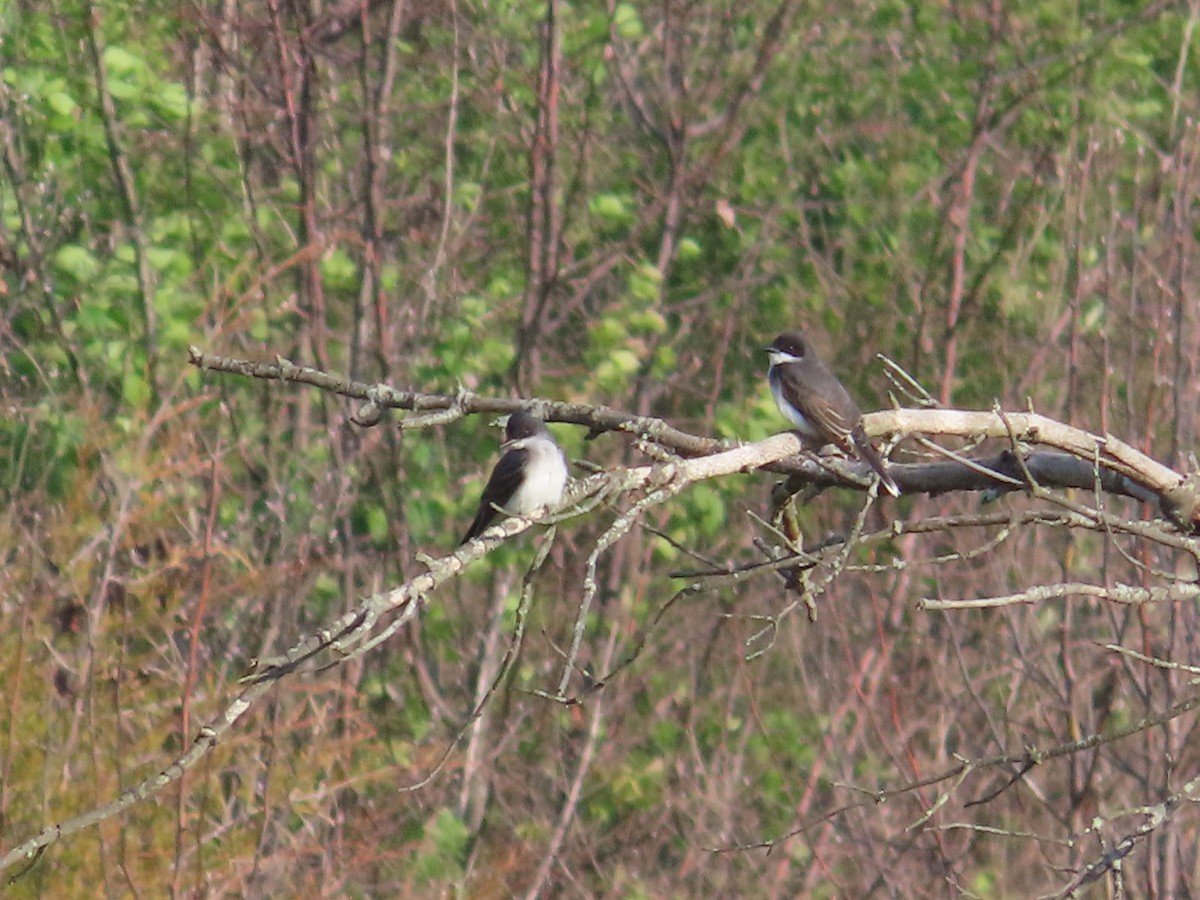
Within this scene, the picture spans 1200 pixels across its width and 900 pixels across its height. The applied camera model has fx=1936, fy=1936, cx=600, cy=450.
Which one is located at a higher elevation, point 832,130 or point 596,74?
point 596,74

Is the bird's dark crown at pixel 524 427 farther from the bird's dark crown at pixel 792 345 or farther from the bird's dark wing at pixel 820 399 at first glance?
the bird's dark crown at pixel 792 345

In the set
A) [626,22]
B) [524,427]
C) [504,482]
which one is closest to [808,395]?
[524,427]

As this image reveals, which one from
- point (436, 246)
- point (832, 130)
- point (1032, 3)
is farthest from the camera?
point (832, 130)

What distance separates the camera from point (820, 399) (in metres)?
7.46

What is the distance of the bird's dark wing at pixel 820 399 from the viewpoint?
276 inches

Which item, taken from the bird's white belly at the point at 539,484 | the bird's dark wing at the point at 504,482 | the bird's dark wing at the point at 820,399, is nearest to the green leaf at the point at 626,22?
the bird's dark wing at the point at 820,399

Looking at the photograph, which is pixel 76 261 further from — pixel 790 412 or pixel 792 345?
pixel 790 412

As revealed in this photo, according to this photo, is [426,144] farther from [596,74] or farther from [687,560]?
[687,560]

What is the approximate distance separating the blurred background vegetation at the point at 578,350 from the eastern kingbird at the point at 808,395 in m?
1.04

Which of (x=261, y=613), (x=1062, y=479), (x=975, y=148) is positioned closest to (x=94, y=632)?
(x=261, y=613)

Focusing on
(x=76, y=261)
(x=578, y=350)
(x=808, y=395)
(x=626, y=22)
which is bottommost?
(x=578, y=350)

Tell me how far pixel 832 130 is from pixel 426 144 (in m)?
3.22

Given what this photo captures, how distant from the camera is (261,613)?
10.2m

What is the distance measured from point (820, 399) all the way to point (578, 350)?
5.18 m
